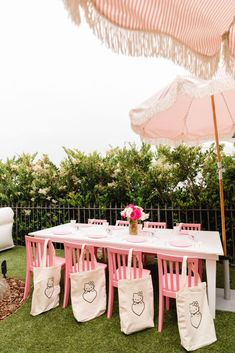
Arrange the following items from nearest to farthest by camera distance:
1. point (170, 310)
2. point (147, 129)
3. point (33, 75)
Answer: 1. point (170, 310)
2. point (147, 129)
3. point (33, 75)

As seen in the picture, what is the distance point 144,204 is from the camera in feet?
20.4

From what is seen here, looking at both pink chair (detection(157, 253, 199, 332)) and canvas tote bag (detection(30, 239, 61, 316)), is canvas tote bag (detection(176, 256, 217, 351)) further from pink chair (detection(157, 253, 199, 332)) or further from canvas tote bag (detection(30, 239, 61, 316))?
canvas tote bag (detection(30, 239, 61, 316))

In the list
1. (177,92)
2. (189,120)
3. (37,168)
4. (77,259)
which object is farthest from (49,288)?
(37,168)

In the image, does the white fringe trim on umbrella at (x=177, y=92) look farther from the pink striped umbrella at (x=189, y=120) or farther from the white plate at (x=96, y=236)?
the white plate at (x=96, y=236)

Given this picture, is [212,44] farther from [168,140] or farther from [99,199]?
[99,199]

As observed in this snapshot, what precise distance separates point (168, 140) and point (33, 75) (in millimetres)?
9385

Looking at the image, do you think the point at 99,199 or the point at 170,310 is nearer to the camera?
the point at 170,310

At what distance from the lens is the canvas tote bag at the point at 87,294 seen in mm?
3311

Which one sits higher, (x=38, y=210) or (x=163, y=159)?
(x=163, y=159)

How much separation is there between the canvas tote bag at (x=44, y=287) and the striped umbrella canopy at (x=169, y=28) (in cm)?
313

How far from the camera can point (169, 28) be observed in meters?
1.17

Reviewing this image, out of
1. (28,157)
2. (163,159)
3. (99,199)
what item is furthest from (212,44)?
(28,157)

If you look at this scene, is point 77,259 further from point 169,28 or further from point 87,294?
point 169,28

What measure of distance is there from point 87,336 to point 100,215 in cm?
373
